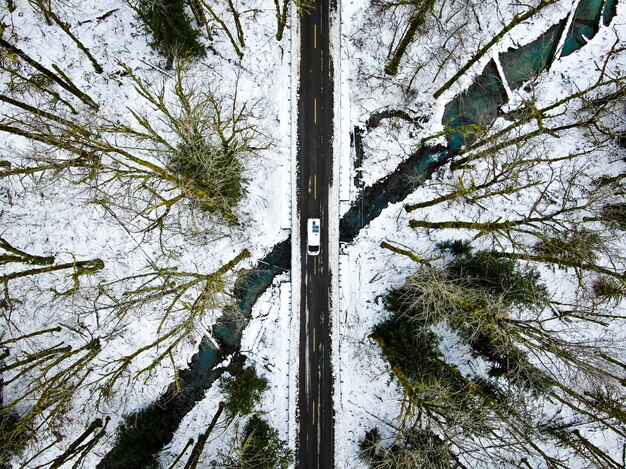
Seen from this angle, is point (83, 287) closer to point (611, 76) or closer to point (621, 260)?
point (621, 260)

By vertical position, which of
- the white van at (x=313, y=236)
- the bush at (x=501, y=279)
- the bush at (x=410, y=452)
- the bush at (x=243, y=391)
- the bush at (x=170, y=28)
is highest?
the bush at (x=170, y=28)

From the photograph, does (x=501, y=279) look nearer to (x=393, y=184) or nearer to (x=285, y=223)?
(x=393, y=184)

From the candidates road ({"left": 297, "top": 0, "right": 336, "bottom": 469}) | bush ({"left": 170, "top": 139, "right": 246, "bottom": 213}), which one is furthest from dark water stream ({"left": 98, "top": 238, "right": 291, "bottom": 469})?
bush ({"left": 170, "top": 139, "right": 246, "bottom": 213})

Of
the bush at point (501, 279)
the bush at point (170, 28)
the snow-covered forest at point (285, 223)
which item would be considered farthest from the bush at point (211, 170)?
the bush at point (501, 279)

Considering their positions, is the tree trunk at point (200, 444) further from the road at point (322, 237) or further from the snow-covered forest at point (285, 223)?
the road at point (322, 237)

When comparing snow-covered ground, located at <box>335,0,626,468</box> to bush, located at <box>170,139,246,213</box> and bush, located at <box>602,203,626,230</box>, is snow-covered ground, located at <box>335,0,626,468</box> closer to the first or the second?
bush, located at <box>602,203,626,230</box>

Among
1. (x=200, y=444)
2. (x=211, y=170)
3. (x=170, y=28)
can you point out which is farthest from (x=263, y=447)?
(x=170, y=28)
